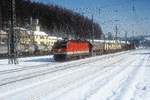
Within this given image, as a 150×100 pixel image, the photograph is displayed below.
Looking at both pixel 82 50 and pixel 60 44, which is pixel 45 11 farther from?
pixel 60 44

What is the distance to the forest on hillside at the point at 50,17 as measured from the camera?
97.5 metres

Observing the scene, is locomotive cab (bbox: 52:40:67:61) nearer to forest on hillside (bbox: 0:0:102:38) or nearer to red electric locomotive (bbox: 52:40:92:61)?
red electric locomotive (bbox: 52:40:92:61)

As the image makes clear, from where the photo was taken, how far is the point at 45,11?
396ft

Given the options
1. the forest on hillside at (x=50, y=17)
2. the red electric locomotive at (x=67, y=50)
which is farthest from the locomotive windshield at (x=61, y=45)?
the forest on hillside at (x=50, y=17)

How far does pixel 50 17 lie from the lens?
120 meters

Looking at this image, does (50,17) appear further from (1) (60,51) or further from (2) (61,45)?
(1) (60,51)

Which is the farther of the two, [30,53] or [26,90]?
[30,53]

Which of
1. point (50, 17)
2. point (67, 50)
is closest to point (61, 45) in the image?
point (67, 50)

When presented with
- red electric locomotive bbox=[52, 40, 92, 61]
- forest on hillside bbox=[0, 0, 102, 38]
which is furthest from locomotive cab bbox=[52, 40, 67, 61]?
forest on hillside bbox=[0, 0, 102, 38]

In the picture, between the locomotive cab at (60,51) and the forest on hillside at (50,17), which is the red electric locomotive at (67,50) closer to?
the locomotive cab at (60,51)

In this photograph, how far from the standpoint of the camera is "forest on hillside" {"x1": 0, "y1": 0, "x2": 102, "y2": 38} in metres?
97.5

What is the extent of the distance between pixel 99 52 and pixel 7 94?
61975 mm

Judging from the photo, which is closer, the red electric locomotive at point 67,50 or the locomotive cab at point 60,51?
the locomotive cab at point 60,51

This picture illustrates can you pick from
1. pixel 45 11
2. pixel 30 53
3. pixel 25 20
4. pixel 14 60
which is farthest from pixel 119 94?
pixel 45 11
